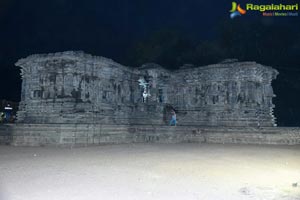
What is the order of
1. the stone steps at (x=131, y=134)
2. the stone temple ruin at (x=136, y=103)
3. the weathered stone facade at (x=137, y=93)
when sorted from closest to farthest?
Answer: the stone steps at (x=131, y=134)
the stone temple ruin at (x=136, y=103)
the weathered stone facade at (x=137, y=93)

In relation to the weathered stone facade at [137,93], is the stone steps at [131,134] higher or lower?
lower

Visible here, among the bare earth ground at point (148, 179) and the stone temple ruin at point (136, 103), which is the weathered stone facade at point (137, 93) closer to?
the stone temple ruin at point (136, 103)

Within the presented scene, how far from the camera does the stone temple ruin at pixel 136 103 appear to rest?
16203 mm

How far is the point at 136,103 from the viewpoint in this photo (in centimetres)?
2812

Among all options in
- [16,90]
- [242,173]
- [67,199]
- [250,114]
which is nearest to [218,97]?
[250,114]

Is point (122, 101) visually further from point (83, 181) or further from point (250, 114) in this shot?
point (83, 181)

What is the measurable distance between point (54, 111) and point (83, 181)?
1553cm

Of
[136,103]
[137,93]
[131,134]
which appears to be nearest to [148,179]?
[131,134]

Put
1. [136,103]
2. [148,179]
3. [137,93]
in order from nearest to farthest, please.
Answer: [148,179], [136,103], [137,93]

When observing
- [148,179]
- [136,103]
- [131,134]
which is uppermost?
[136,103]

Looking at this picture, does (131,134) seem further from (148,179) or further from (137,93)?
A: (148,179)

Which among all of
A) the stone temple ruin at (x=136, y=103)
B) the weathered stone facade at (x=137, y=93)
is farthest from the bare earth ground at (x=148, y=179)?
the weathered stone facade at (x=137, y=93)

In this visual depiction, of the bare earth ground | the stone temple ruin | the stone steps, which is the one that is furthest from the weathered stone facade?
the bare earth ground

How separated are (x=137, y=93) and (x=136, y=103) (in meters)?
1.21
